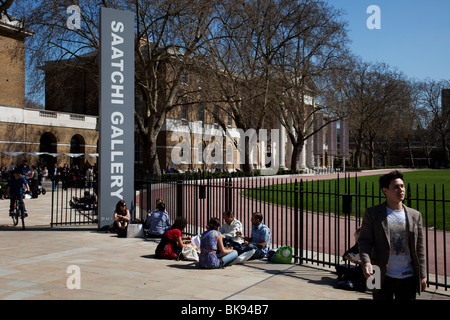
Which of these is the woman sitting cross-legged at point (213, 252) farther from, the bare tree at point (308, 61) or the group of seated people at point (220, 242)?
the bare tree at point (308, 61)

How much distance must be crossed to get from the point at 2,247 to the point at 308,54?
1539 inches

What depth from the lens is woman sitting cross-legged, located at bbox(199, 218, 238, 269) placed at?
350 inches

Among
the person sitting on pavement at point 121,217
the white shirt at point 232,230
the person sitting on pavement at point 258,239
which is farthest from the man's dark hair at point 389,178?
the person sitting on pavement at point 121,217

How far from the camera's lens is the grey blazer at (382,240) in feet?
14.9

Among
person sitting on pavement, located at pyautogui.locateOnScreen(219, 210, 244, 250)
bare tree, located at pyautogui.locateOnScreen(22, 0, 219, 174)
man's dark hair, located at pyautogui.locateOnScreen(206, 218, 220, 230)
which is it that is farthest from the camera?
bare tree, located at pyautogui.locateOnScreen(22, 0, 219, 174)

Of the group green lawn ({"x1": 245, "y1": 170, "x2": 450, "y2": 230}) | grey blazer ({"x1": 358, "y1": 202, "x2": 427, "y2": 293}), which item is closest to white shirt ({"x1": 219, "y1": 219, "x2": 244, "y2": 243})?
green lawn ({"x1": 245, "y1": 170, "x2": 450, "y2": 230})

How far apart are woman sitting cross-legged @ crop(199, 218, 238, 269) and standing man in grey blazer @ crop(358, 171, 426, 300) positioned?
4601 mm

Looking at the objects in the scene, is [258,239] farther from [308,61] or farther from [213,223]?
[308,61]

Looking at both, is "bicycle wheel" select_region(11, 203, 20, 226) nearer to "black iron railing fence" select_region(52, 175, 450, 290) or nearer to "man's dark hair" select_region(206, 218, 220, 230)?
"black iron railing fence" select_region(52, 175, 450, 290)

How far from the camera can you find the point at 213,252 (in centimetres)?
891

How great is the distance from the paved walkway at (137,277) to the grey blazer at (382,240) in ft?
8.01

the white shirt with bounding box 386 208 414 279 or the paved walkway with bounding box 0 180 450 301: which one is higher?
the white shirt with bounding box 386 208 414 279
